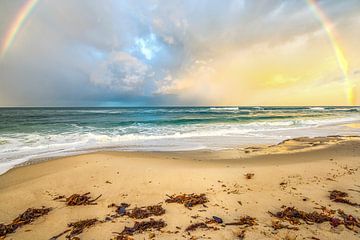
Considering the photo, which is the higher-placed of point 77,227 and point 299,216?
point 299,216

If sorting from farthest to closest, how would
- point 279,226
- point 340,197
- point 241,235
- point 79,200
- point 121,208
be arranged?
point 79,200 < point 340,197 < point 121,208 < point 279,226 < point 241,235

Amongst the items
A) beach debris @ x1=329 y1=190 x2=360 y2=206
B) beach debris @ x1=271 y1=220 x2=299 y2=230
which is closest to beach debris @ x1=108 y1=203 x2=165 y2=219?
beach debris @ x1=271 y1=220 x2=299 y2=230

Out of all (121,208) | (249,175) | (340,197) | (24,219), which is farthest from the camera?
(249,175)

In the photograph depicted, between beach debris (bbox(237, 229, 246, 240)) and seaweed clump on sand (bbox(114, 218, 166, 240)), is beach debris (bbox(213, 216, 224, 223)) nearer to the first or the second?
beach debris (bbox(237, 229, 246, 240))

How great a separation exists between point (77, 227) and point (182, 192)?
2.20 m

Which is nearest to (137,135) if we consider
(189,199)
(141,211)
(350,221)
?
(189,199)

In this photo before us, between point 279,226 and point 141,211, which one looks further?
point 141,211

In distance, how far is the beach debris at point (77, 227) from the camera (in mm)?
3238

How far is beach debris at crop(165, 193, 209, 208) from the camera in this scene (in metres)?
4.14

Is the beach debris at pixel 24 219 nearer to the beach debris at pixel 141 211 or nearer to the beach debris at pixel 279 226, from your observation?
the beach debris at pixel 141 211

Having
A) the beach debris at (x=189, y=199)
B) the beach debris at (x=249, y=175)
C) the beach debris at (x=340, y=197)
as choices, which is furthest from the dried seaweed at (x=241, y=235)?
the beach debris at (x=249, y=175)

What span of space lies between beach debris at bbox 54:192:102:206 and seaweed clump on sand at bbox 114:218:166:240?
4.63 feet

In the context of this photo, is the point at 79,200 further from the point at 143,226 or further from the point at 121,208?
the point at 143,226

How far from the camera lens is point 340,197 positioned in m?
4.29
